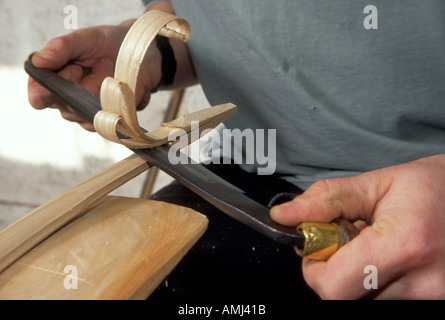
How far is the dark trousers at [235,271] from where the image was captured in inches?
23.9

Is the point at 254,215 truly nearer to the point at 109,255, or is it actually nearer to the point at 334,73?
the point at 109,255

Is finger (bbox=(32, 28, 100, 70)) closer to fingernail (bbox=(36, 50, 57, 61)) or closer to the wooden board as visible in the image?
fingernail (bbox=(36, 50, 57, 61))

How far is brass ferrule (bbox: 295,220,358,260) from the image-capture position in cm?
40

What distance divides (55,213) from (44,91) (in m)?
0.35

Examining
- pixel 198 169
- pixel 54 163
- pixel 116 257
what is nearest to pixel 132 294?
pixel 116 257

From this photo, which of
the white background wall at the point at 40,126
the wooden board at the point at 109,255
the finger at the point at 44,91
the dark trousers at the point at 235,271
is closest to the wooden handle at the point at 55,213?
the wooden board at the point at 109,255

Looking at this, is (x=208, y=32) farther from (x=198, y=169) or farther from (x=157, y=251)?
(x=157, y=251)

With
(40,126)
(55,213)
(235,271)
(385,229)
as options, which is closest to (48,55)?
(55,213)

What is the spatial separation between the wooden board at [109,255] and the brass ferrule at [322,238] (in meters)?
0.11

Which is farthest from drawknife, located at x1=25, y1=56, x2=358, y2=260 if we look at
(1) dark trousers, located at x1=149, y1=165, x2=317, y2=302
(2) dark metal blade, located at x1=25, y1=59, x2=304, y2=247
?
(1) dark trousers, located at x1=149, y1=165, x2=317, y2=302

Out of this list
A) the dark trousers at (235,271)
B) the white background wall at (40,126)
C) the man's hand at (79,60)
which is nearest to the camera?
the dark trousers at (235,271)

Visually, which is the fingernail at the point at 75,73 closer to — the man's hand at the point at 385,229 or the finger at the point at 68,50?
the finger at the point at 68,50

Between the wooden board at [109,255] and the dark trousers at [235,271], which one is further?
the dark trousers at [235,271]

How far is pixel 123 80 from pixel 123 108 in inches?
1.2
